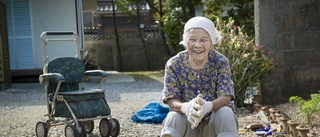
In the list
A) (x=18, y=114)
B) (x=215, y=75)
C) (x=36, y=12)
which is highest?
(x=36, y=12)

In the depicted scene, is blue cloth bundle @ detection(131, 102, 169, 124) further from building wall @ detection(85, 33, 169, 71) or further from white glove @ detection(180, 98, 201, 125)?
building wall @ detection(85, 33, 169, 71)

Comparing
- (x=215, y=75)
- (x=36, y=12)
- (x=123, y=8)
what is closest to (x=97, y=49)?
(x=123, y=8)

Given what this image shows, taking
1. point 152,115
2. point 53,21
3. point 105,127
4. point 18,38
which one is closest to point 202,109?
point 105,127

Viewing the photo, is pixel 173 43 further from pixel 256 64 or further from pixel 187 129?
pixel 187 129

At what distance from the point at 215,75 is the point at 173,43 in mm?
11515

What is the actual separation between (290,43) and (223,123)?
326cm

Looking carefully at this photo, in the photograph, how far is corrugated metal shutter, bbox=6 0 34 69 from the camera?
12.1m

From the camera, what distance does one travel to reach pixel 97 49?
1823 cm

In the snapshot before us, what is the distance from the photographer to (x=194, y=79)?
→ 121 inches

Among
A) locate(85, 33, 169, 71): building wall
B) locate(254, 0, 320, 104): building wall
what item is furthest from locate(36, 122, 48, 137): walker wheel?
locate(85, 33, 169, 71): building wall

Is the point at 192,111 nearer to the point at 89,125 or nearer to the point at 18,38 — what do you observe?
the point at 89,125

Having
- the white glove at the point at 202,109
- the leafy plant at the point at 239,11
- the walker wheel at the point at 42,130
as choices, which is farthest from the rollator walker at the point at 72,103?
the leafy plant at the point at 239,11

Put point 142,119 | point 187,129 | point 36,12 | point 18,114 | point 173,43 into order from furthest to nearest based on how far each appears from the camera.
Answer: point 173,43, point 36,12, point 18,114, point 142,119, point 187,129

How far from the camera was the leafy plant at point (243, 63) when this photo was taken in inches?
220
